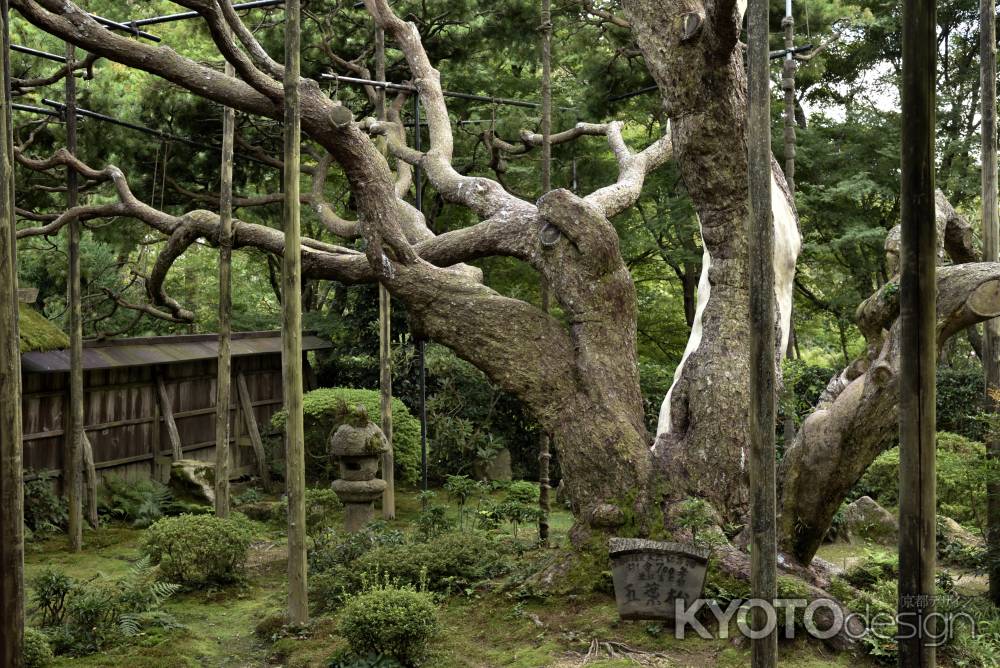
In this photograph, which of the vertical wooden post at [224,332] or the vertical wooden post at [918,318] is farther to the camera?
the vertical wooden post at [224,332]

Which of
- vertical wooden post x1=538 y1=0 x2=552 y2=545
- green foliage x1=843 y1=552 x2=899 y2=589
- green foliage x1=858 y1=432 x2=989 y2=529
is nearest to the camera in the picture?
green foliage x1=858 y1=432 x2=989 y2=529

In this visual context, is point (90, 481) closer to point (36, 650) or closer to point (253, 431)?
point (253, 431)

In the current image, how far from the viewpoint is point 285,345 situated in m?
7.70

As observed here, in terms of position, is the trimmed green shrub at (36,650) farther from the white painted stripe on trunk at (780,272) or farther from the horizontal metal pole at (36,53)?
the horizontal metal pole at (36,53)

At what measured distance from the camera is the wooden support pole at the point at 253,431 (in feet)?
51.3

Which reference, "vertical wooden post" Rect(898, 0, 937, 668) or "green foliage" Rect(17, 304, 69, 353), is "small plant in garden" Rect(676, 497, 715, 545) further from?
"green foliage" Rect(17, 304, 69, 353)

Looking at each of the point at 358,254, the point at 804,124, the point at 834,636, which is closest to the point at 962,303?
the point at 834,636

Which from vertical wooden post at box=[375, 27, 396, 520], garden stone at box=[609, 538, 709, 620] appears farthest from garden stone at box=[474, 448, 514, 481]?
garden stone at box=[609, 538, 709, 620]

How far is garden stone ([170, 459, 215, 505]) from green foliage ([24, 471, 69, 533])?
6.17 feet

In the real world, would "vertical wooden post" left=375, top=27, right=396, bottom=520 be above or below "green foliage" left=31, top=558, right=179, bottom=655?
above

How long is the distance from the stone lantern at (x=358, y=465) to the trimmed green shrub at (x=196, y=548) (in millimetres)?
1462

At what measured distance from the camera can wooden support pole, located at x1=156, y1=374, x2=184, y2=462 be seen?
1444 centimetres

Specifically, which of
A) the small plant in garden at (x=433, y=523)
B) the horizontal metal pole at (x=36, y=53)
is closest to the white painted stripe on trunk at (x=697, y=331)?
the small plant in garden at (x=433, y=523)

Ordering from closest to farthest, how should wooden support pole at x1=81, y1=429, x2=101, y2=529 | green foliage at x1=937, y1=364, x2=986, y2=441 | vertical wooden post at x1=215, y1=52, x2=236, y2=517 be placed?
1. vertical wooden post at x1=215, y1=52, x2=236, y2=517
2. wooden support pole at x1=81, y1=429, x2=101, y2=529
3. green foliage at x1=937, y1=364, x2=986, y2=441
